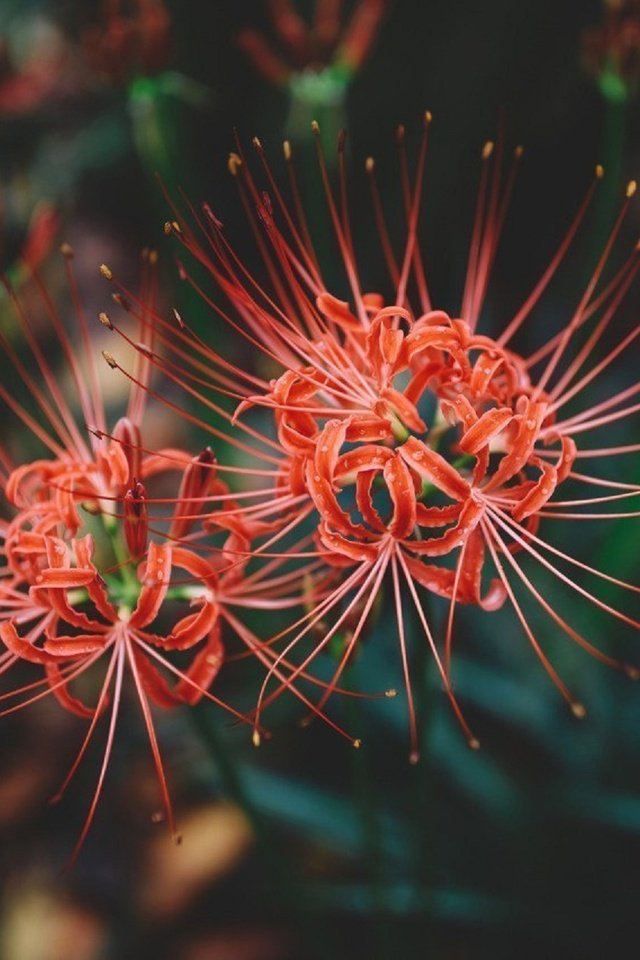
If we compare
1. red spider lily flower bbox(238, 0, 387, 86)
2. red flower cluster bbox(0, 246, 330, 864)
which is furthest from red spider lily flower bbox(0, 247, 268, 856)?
red spider lily flower bbox(238, 0, 387, 86)

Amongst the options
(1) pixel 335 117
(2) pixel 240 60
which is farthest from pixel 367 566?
(2) pixel 240 60

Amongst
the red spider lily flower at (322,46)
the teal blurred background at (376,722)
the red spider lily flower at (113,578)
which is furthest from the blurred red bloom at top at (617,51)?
the red spider lily flower at (113,578)

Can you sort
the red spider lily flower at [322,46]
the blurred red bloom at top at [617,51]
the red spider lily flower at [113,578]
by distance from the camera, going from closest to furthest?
the red spider lily flower at [113,578] < the blurred red bloom at top at [617,51] < the red spider lily flower at [322,46]

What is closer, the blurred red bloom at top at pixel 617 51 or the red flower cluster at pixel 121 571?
the red flower cluster at pixel 121 571

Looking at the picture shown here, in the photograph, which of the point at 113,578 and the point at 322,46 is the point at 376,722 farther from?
the point at 322,46

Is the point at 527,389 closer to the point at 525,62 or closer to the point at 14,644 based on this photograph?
the point at 14,644

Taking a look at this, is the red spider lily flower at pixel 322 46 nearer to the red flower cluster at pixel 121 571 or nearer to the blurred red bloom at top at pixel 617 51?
the blurred red bloom at top at pixel 617 51

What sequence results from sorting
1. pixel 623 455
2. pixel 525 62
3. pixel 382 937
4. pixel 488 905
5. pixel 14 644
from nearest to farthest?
pixel 14 644
pixel 382 937
pixel 488 905
pixel 623 455
pixel 525 62

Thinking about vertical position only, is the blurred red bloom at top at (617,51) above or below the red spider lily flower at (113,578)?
above
